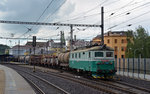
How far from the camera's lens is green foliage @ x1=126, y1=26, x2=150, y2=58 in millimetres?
57625

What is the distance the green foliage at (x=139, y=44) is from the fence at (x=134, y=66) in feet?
100

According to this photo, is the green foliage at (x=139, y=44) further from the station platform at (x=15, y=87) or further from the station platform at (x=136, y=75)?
the station platform at (x=15, y=87)

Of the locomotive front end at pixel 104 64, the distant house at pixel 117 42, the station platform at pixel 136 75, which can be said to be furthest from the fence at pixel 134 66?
the distant house at pixel 117 42

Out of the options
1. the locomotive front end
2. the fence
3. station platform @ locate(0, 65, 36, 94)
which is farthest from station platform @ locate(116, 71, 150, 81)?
station platform @ locate(0, 65, 36, 94)

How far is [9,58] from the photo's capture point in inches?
3691

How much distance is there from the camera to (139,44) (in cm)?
5831

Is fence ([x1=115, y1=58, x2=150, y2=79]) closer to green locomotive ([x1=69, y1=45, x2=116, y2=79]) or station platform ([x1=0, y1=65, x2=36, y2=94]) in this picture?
green locomotive ([x1=69, y1=45, x2=116, y2=79])

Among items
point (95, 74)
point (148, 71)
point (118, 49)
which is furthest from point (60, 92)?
point (118, 49)

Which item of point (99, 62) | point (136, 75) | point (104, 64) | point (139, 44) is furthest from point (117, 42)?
point (99, 62)

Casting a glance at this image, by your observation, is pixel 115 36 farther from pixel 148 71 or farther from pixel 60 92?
pixel 60 92

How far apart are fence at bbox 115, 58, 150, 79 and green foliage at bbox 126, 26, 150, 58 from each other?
100ft

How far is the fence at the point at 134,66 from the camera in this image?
21819 millimetres

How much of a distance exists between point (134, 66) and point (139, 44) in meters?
36.5

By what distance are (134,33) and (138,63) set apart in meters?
40.2
